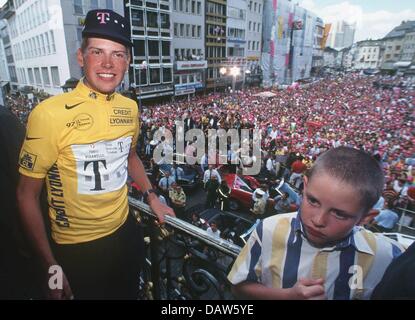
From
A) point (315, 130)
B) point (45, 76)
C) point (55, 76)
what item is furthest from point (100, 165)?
point (45, 76)

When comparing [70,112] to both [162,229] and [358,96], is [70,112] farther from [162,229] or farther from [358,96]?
[358,96]

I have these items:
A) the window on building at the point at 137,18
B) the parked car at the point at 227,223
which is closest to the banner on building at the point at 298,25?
the window on building at the point at 137,18

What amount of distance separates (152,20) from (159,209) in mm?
37499

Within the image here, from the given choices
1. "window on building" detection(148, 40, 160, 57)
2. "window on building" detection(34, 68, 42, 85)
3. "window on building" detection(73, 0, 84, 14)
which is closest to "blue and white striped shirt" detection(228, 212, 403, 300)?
"window on building" detection(73, 0, 84, 14)

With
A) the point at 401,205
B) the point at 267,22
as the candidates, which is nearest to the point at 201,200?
the point at 401,205

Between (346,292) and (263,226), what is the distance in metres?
0.58

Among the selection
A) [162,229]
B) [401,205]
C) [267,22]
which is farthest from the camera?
[267,22]

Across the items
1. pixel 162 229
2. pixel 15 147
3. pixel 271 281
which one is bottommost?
pixel 162 229

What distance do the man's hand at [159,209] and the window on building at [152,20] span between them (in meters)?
36.5

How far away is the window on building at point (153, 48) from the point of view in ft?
114

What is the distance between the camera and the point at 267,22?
194 feet

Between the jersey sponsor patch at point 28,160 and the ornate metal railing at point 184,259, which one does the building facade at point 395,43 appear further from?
the jersey sponsor patch at point 28,160

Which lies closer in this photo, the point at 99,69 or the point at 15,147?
the point at 15,147

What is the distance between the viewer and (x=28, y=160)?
166cm
